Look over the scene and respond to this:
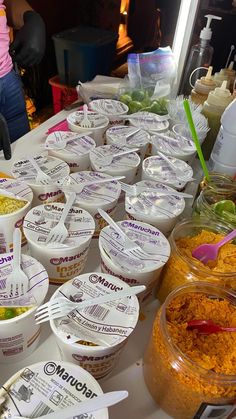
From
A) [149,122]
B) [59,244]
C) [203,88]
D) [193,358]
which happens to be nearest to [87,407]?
[193,358]

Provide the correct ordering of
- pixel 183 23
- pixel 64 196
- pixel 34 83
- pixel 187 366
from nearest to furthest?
pixel 187 366, pixel 64 196, pixel 183 23, pixel 34 83

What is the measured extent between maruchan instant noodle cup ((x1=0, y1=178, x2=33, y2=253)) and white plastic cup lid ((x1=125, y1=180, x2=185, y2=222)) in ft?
0.74

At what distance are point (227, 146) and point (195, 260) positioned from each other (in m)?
0.48

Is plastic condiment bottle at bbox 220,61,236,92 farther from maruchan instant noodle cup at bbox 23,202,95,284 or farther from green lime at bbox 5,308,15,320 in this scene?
green lime at bbox 5,308,15,320

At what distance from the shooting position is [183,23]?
136cm

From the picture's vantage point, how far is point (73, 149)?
3.07 feet

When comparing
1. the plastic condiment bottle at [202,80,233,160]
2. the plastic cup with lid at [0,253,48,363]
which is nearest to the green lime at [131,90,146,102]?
the plastic condiment bottle at [202,80,233,160]

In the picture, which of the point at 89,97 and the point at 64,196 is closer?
the point at 64,196

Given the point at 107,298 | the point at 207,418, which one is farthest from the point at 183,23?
the point at 207,418

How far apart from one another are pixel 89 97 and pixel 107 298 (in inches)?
41.5

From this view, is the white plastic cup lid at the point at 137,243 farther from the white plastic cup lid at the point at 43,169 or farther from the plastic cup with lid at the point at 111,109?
the plastic cup with lid at the point at 111,109

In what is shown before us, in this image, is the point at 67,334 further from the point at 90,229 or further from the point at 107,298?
the point at 90,229

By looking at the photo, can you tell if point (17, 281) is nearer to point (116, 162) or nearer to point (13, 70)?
point (116, 162)

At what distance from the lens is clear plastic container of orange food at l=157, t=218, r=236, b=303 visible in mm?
627
